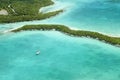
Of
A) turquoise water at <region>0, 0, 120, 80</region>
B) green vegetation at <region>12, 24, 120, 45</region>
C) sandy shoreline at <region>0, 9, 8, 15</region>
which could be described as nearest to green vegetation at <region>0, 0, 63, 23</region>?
sandy shoreline at <region>0, 9, 8, 15</region>

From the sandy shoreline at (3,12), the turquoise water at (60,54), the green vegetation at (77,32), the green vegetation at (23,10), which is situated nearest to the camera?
the turquoise water at (60,54)

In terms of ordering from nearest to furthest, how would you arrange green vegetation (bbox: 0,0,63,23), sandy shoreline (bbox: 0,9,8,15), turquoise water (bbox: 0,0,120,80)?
turquoise water (bbox: 0,0,120,80) < green vegetation (bbox: 0,0,63,23) < sandy shoreline (bbox: 0,9,8,15)

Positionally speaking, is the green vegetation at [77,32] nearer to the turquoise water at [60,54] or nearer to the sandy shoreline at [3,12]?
the turquoise water at [60,54]

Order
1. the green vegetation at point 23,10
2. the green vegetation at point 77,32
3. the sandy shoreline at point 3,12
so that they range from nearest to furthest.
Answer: the green vegetation at point 77,32, the green vegetation at point 23,10, the sandy shoreline at point 3,12

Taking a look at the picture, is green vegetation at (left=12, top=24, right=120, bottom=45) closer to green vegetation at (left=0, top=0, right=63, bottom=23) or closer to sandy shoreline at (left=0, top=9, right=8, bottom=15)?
green vegetation at (left=0, top=0, right=63, bottom=23)

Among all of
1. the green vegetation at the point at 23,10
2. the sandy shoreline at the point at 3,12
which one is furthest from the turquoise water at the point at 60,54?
the sandy shoreline at the point at 3,12

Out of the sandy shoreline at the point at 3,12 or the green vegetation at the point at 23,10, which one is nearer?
the green vegetation at the point at 23,10
